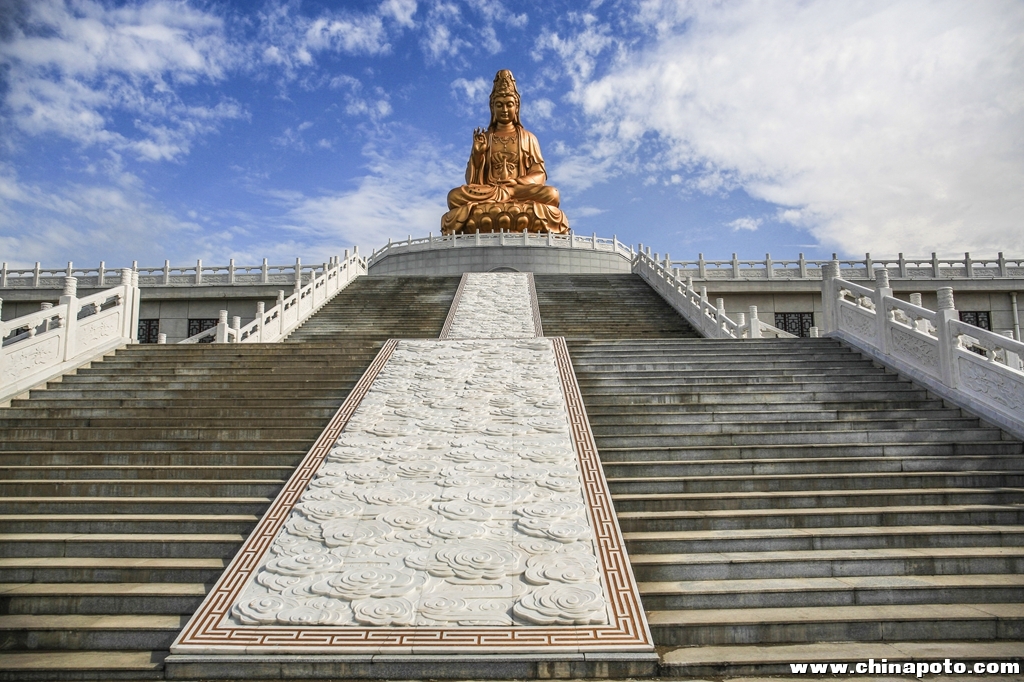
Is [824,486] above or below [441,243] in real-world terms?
below

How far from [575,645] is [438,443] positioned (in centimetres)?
304

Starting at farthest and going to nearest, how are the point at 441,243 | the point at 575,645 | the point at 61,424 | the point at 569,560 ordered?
1. the point at 441,243
2. the point at 61,424
3. the point at 569,560
4. the point at 575,645

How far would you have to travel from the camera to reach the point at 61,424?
732cm

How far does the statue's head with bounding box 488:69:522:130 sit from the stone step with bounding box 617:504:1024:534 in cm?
2677

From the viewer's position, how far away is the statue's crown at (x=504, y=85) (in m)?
29.5

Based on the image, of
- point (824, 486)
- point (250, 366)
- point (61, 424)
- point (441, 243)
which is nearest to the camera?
point (824, 486)

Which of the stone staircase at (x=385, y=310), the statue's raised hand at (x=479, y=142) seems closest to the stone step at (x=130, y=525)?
the stone staircase at (x=385, y=310)

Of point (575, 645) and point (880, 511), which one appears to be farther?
point (880, 511)

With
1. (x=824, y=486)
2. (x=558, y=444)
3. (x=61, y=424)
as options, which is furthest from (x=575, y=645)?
(x=61, y=424)

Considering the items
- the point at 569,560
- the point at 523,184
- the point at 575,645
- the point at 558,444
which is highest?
the point at 523,184

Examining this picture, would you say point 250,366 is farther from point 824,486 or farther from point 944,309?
point 944,309

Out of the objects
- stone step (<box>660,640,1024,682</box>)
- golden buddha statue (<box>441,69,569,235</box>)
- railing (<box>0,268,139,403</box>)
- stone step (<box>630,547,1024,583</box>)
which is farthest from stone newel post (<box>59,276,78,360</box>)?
golden buddha statue (<box>441,69,569,235</box>)

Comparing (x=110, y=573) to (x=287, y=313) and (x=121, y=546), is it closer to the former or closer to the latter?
(x=121, y=546)

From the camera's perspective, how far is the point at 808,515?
17.3 ft
